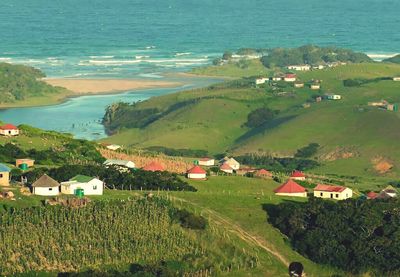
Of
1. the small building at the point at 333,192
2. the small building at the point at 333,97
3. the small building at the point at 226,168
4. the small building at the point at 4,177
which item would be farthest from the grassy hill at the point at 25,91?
the small building at the point at 4,177

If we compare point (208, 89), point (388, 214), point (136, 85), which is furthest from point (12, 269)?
point (136, 85)

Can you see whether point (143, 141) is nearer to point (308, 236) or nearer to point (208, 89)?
point (208, 89)

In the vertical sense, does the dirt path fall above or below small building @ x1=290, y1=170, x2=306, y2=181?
above

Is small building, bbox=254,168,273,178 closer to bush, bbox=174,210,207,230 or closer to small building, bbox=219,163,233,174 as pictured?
small building, bbox=219,163,233,174

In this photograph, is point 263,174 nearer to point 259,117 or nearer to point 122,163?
point 122,163

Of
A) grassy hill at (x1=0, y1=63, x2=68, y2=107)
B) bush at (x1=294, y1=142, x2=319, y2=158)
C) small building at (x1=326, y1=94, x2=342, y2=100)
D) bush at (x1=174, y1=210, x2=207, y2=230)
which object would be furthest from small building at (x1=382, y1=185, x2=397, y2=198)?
grassy hill at (x1=0, y1=63, x2=68, y2=107)
